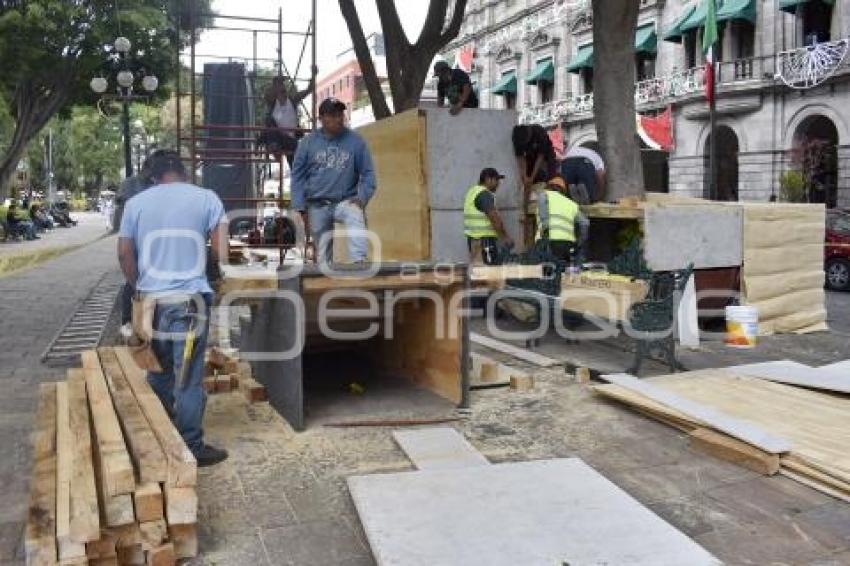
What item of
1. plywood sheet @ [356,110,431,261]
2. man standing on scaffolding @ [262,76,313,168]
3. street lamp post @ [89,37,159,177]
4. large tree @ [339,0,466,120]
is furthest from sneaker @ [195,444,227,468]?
street lamp post @ [89,37,159,177]

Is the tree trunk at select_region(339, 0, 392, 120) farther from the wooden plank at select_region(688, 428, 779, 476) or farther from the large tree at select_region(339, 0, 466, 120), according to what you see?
the wooden plank at select_region(688, 428, 779, 476)

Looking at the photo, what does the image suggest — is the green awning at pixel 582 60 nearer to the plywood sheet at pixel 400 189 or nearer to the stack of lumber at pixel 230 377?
the plywood sheet at pixel 400 189

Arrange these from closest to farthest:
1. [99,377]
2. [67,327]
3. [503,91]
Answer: [99,377], [67,327], [503,91]

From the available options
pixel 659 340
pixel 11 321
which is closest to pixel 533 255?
pixel 659 340

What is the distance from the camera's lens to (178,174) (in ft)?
16.4

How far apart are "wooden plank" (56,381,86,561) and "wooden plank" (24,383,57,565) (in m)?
0.03

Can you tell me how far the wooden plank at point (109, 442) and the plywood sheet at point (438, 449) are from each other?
169 centimetres

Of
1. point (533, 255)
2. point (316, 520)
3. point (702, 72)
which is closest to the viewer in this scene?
point (316, 520)

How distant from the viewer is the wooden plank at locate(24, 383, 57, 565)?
3314 mm

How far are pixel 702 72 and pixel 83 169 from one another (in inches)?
2587

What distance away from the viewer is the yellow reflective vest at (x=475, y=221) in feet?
31.7

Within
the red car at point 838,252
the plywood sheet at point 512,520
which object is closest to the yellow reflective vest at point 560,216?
the plywood sheet at point 512,520

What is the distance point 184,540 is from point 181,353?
4.41 ft

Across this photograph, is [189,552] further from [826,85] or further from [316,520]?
[826,85]
